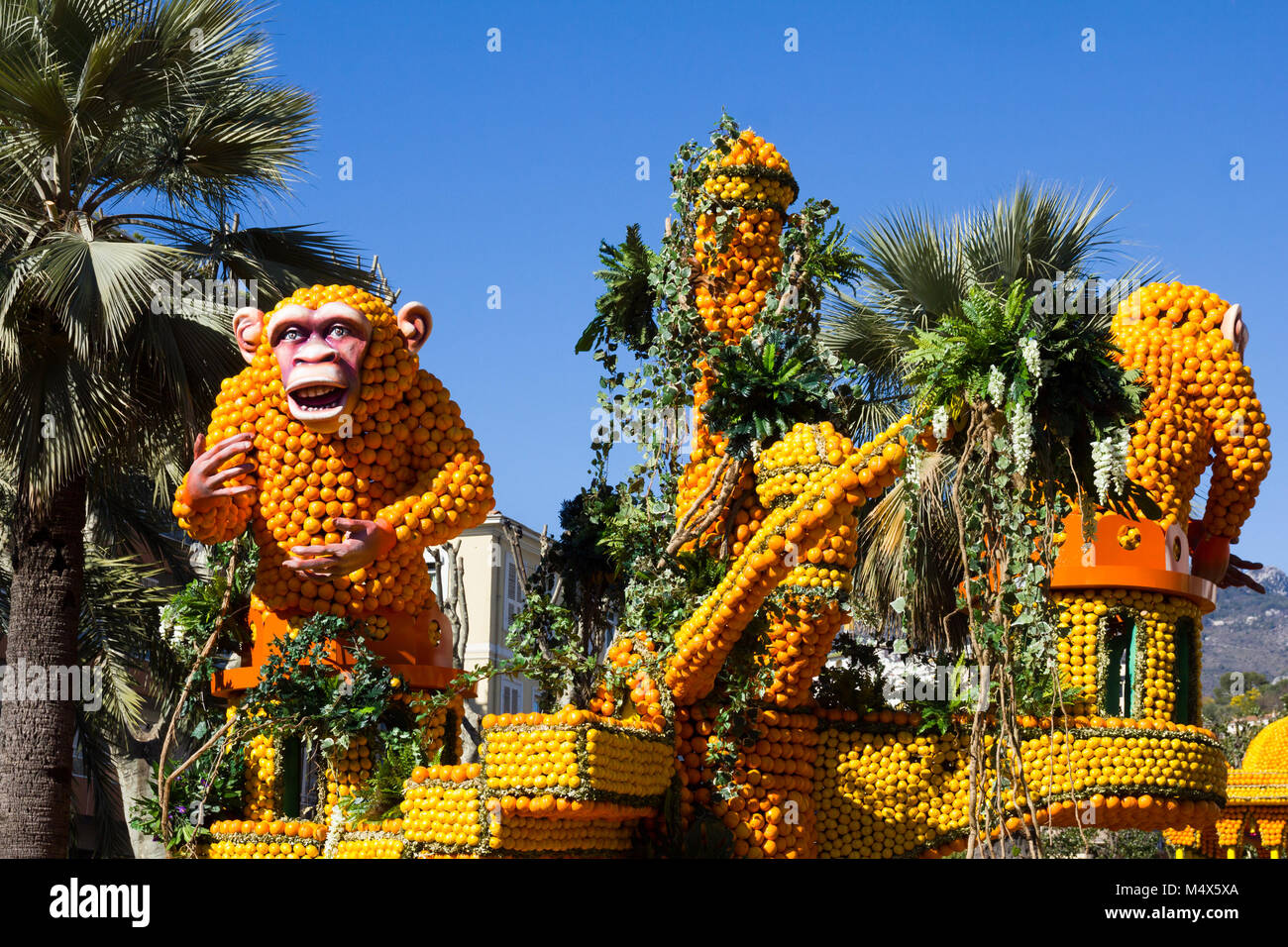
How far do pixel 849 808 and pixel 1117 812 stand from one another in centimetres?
205

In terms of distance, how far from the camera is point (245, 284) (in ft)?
42.0

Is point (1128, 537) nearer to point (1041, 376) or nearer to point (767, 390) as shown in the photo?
point (1041, 376)

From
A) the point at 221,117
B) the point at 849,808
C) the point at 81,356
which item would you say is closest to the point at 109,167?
the point at 221,117

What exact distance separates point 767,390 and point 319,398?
313cm

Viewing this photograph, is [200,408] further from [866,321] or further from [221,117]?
[866,321]

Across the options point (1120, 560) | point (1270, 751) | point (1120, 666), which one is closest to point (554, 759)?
point (1120, 560)

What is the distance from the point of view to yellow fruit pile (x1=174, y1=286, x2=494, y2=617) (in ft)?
34.7

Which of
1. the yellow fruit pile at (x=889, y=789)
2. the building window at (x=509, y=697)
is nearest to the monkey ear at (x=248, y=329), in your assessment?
the yellow fruit pile at (x=889, y=789)

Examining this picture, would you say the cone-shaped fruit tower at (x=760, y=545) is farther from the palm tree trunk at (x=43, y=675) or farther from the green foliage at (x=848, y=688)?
the palm tree trunk at (x=43, y=675)

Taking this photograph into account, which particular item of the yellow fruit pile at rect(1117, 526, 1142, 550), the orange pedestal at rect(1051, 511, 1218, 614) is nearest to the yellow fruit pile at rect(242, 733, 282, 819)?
the orange pedestal at rect(1051, 511, 1218, 614)

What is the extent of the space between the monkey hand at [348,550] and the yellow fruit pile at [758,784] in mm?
2370

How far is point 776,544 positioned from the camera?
977cm

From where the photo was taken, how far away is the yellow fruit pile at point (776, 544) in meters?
9.76

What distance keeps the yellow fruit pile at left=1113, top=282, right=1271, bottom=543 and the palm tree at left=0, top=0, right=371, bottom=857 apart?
7118 mm
